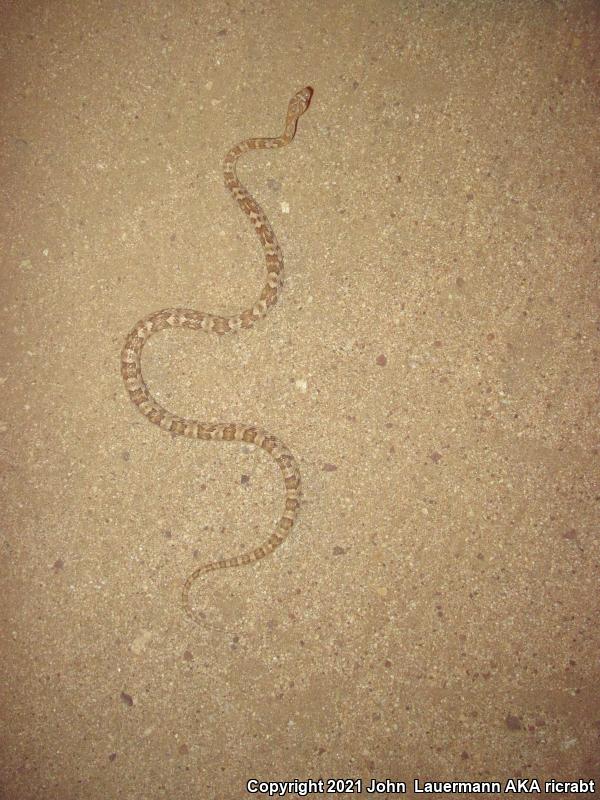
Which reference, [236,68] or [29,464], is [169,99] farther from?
[29,464]

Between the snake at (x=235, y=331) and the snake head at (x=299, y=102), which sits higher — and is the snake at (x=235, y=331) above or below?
below

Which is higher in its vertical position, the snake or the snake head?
the snake head

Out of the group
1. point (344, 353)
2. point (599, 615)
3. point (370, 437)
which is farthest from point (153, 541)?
point (599, 615)

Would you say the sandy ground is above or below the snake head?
below

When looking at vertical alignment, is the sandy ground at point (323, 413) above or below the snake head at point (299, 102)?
below

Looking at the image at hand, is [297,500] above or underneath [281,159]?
underneath
